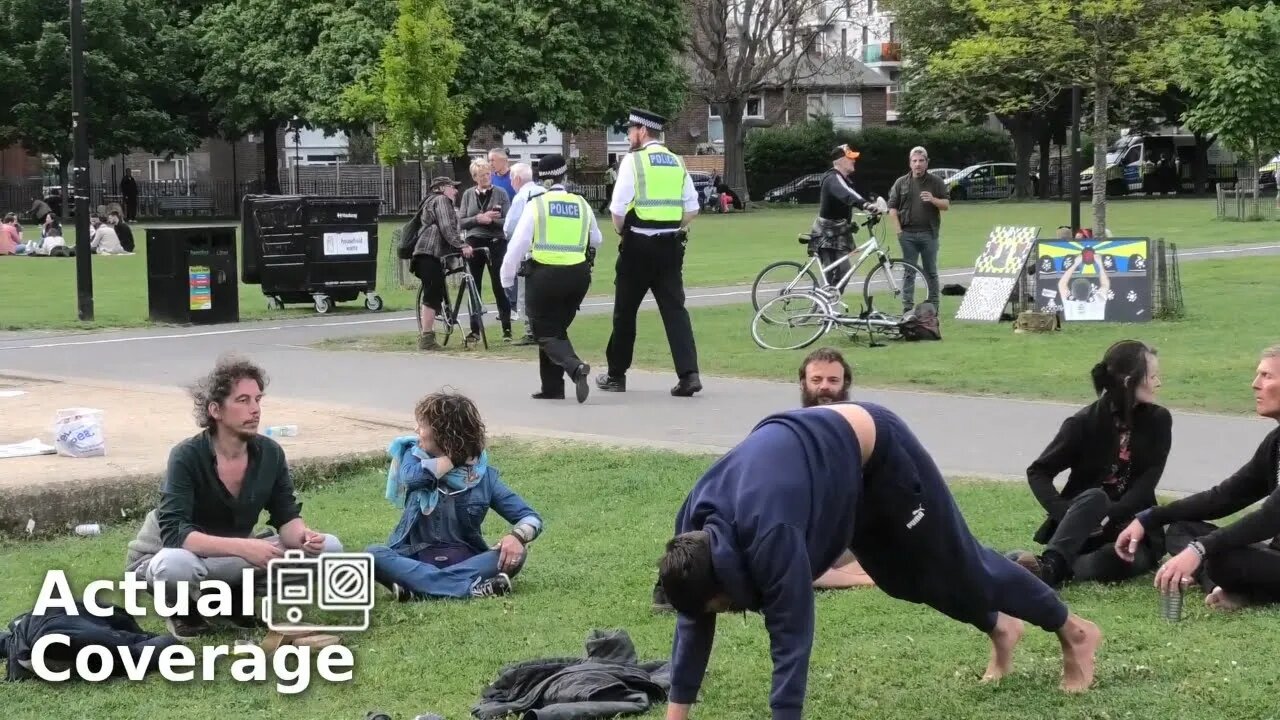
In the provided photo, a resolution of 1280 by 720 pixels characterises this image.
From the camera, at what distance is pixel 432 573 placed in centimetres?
A: 706

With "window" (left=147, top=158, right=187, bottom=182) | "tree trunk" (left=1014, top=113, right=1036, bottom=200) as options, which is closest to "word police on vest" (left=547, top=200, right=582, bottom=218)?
"tree trunk" (left=1014, top=113, right=1036, bottom=200)

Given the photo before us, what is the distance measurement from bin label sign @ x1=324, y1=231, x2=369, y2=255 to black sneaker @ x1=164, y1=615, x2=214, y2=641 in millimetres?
15302

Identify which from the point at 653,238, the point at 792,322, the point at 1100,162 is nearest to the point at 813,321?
the point at 792,322

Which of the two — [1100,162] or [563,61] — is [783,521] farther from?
[563,61]

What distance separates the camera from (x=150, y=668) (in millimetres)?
6047

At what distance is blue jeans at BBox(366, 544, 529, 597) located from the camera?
699 cm

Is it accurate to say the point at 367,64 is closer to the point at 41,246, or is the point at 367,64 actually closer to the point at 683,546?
the point at 41,246

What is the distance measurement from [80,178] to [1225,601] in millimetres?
17584

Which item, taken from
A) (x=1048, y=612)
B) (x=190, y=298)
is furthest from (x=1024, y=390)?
(x=190, y=298)

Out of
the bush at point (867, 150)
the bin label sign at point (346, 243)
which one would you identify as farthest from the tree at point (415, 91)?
the bush at point (867, 150)

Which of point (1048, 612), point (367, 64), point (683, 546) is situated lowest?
point (1048, 612)

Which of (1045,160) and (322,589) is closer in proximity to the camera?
(322,589)

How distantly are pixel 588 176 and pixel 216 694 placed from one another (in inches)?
2422

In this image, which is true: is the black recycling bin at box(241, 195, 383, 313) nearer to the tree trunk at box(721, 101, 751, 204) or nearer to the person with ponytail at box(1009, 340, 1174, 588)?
the person with ponytail at box(1009, 340, 1174, 588)
